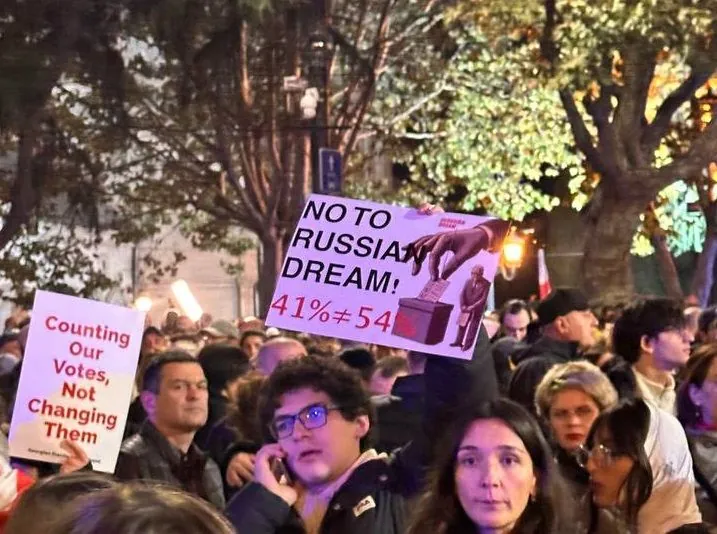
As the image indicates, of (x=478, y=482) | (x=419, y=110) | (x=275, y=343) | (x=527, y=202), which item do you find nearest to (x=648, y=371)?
(x=275, y=343)

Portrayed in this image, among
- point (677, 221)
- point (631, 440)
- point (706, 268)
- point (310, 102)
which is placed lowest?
point (631, 440)

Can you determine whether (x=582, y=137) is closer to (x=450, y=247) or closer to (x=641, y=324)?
(x=641, y=324)

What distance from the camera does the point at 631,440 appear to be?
16.5ft

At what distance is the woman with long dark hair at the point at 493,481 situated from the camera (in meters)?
3.84

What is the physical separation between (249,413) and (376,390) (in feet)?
4.71

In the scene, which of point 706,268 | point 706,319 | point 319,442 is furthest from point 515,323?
point 706,268

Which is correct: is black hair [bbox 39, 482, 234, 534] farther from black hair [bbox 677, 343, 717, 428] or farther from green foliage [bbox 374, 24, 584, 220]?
green foliage [bbox 374, 24, 584, 220]

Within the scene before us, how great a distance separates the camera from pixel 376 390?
7.38 meters

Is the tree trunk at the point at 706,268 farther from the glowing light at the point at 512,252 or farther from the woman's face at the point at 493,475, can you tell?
the woman's face at the point at 493,475

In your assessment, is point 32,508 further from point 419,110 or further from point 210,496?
point 419,110

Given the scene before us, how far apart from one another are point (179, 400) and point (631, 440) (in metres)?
1.91

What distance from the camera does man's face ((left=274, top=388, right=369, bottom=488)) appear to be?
432cm

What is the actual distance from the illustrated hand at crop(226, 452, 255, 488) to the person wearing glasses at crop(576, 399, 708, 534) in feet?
4.00

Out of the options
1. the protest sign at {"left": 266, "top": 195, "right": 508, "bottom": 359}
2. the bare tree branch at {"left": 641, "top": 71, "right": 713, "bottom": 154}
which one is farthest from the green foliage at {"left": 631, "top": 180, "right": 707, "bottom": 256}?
the protest sign at {"left": 266, "top": 195, "right": 508, "bottom": 359}
